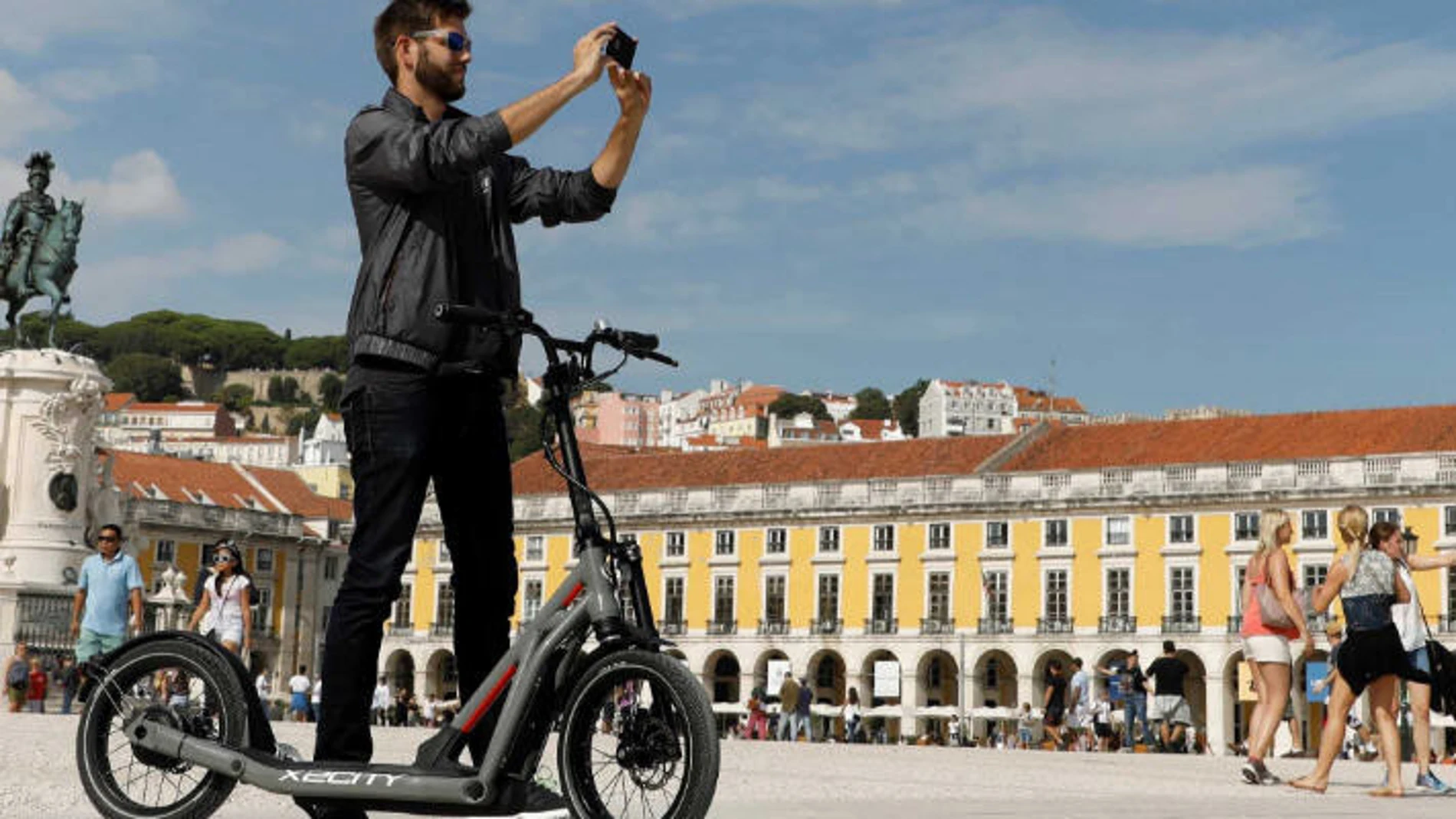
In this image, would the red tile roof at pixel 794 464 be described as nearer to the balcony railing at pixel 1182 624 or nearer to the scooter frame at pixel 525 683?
the balcony railing at pixel 1182 624

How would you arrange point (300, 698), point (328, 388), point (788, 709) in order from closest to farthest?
1. point (300, 698)
2. point (788, 709)
3. point (328, 388)

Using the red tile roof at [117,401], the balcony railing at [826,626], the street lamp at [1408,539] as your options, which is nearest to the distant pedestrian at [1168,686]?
the street lamp at [1408,539]

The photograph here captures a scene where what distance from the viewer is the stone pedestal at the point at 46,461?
21.1m

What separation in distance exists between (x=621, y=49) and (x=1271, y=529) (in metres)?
6.39

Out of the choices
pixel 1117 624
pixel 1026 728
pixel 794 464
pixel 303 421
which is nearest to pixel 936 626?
pixel 1117 624

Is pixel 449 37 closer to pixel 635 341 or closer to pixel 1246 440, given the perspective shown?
pixel 635 341

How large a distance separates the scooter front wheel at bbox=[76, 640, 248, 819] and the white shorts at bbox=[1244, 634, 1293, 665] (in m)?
6.55

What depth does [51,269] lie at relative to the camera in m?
21.5

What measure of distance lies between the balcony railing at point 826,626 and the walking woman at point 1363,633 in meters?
46.5

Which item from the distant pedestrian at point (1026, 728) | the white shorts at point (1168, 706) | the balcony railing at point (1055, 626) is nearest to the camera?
the white shorts at point (1168, 706)

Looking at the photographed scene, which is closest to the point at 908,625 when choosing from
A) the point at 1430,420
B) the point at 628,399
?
the point at 1430,420

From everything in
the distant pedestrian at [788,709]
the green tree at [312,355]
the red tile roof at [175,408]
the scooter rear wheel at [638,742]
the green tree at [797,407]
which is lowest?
the distant pedestrian at [788,709]

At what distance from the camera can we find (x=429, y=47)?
4336 millimetres

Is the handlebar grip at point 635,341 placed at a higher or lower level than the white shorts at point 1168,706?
higher
